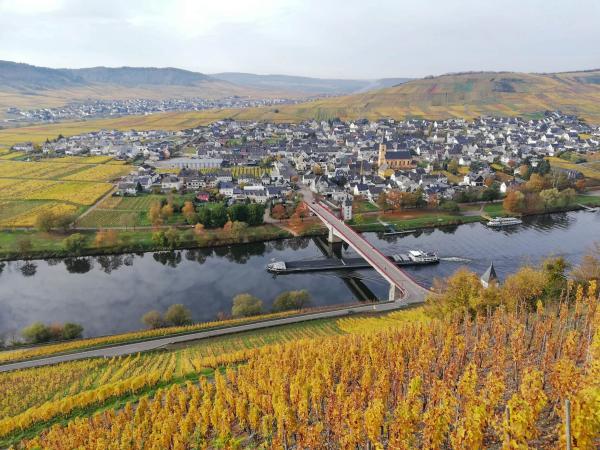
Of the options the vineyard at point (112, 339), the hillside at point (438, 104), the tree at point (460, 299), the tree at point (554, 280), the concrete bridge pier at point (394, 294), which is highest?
the hillside at point (438, 104)

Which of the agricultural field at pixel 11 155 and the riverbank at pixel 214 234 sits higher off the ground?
the agricultural field at pixel 11 155

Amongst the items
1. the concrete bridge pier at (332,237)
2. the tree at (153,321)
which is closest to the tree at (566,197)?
the concrete bridge pier at (332,237)

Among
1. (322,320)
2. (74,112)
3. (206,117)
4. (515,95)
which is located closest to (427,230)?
(322,320)

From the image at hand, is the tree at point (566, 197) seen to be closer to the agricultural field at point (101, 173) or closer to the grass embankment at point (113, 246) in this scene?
the grass embankment at point (113, 246)

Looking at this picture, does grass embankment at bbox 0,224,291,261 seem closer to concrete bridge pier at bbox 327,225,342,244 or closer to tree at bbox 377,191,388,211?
concrete bridge pier at bbox 327,225,342,244

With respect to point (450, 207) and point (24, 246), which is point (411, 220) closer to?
point (450, 207)

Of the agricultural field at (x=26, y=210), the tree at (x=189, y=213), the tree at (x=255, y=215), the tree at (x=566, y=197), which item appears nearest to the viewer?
the agricultural field at (x=26, y=210)
